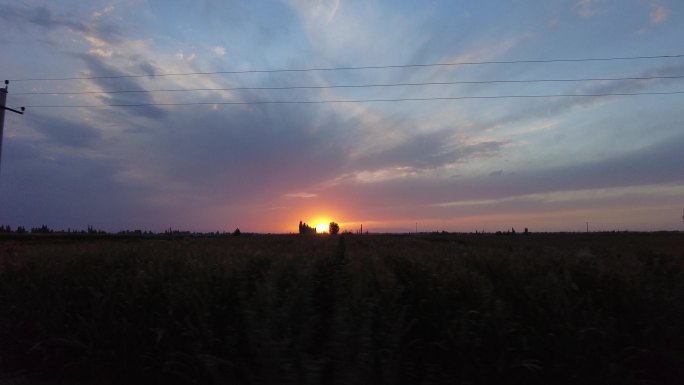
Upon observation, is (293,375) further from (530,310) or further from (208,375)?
(530,310)

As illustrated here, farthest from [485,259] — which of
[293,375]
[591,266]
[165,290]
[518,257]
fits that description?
[165,290]

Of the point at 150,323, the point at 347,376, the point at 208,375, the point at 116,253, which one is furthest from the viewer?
the point at 116,253

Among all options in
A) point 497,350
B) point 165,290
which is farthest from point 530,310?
point 165,290

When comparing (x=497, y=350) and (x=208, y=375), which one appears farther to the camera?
(x=208, y=375)

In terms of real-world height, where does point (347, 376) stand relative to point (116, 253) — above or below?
below

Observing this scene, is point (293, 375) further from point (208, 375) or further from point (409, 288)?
point (409, 288)

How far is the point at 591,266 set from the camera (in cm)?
581

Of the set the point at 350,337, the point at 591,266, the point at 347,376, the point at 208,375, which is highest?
the point at 591,266

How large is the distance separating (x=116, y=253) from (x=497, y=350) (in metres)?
6.23

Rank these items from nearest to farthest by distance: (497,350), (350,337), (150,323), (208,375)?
(350,337), (497,350), (208,375), (150,323)

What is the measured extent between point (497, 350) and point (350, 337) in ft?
5.42

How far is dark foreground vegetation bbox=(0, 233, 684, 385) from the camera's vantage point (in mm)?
4637

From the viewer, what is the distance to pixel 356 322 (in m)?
4.52

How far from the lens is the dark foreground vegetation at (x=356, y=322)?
15.2ft
